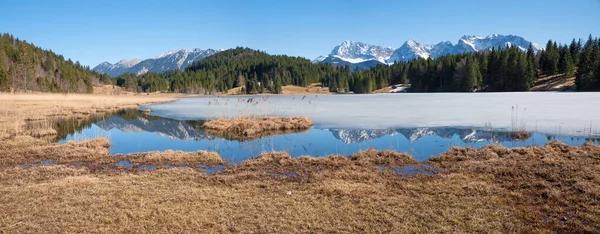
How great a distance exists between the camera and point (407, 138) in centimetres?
1736

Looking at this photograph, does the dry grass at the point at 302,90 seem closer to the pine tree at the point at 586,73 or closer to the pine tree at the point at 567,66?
the pine tree at the point at 567,66

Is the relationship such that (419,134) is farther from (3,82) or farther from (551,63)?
(551,63)

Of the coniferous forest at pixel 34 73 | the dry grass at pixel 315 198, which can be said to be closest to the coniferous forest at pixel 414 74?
the coniferous forest at pixel 34 73

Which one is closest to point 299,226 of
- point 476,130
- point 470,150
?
point 470,150

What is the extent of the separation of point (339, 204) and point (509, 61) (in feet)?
335

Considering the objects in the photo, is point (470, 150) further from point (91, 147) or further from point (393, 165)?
point (91, 147)

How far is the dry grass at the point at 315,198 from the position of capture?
6.28 metres

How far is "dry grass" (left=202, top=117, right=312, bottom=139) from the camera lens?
2055 cm

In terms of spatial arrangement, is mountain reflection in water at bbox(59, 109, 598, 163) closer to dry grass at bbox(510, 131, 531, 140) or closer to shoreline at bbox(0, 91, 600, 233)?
dry grass at bbox(510, 131, 531, 140)

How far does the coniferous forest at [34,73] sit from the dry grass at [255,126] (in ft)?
235

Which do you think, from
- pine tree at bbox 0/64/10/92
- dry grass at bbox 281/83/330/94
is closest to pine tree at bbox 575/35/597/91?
dry grass at bbox 281/83/330/94

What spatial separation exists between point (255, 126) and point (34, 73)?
118978 millimetres

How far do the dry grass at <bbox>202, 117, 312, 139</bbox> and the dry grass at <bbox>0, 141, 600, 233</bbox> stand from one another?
9230mm

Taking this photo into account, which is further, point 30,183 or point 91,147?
point 91,147
